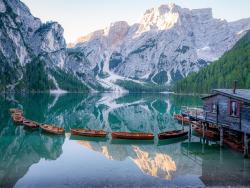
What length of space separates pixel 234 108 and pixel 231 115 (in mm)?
1216

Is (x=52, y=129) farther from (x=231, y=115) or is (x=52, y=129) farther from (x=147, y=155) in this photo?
(x=231, y=115)

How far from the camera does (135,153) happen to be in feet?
156

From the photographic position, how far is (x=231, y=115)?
1847 inches

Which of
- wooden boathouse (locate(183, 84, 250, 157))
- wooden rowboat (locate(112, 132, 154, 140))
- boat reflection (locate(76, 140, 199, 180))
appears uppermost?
wooden boathouse (locate(183, 84, 250, 157))

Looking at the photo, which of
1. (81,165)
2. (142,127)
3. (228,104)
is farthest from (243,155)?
(142,127)

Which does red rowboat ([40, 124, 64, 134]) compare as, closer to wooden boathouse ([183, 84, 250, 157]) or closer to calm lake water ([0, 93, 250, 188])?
calm lake water ([0, 93, 250, 188])

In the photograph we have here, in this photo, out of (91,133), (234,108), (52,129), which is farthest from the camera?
(52,129)

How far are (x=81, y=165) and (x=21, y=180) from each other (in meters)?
8.92

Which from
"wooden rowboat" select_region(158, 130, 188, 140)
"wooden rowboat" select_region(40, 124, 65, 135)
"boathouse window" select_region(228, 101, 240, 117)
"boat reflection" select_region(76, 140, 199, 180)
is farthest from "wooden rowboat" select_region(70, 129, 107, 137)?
"boathouse window" select_region(228, 101, 240, 117)

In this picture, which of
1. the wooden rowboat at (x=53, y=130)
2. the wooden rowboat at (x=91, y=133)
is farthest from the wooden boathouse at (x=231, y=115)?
the wooden rowboat at (x=53, y=130)

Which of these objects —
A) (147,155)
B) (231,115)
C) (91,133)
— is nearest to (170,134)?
(147,155)

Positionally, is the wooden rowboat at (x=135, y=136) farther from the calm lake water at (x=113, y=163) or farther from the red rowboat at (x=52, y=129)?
the red rowboat at (x=52, y=129)

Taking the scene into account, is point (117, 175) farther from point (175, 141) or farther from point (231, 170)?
point (175, 141)

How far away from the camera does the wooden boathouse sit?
43297mm
